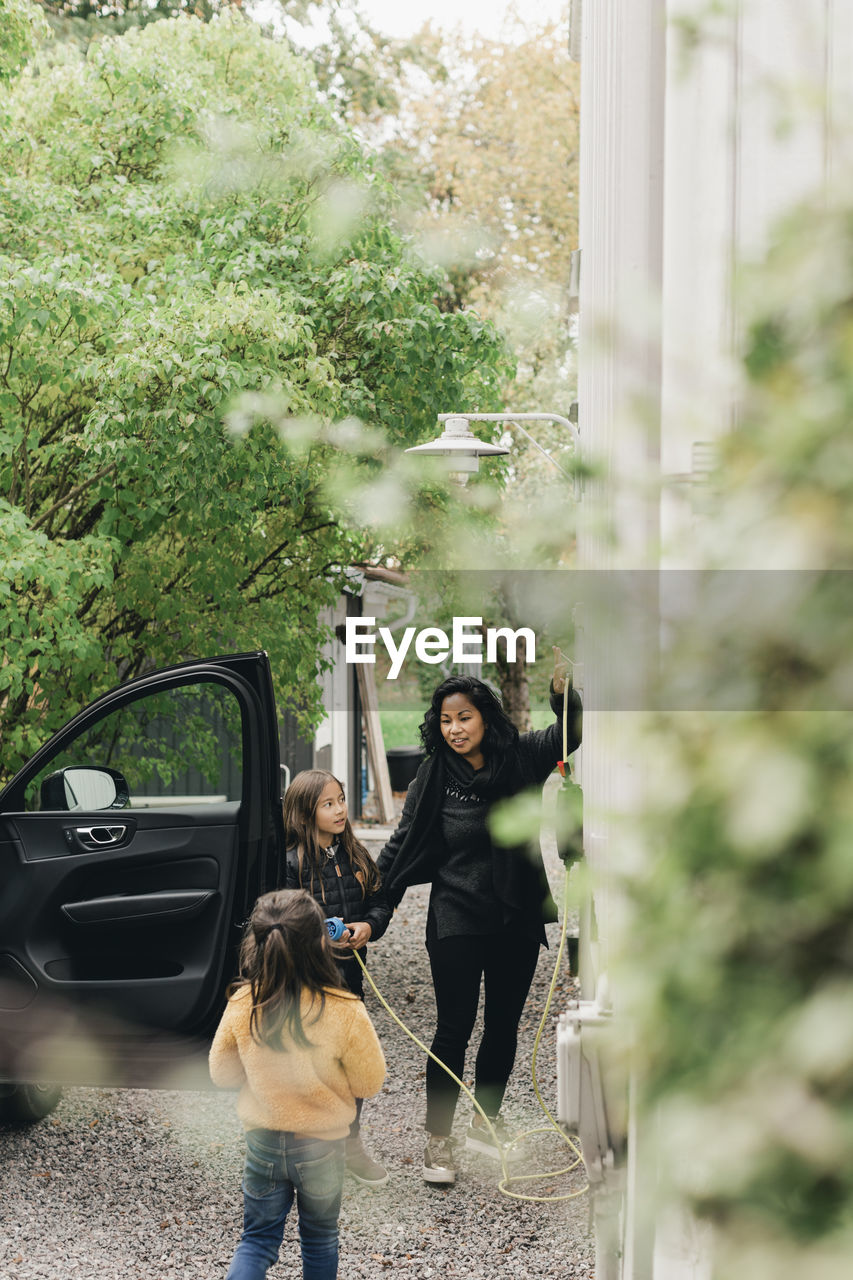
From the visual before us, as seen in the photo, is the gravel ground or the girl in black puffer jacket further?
the girl in black puffer jacket

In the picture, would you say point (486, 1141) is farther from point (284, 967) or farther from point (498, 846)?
point (284, 967)

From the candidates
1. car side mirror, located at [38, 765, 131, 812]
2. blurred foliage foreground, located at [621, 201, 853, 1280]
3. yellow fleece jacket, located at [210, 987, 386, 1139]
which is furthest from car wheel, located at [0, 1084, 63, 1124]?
blurred foliage foreground, located at [621, 201, 853, 1280]

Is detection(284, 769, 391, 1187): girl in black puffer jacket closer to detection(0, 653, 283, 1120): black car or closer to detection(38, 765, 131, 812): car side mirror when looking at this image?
detection(0, 653, 283, 1120): black car

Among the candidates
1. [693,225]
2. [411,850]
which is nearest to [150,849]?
[411,850]

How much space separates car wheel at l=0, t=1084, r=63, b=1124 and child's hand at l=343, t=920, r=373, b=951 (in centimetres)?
180

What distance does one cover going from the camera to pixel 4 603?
5293 millimetres

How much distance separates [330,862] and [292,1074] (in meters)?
1.49

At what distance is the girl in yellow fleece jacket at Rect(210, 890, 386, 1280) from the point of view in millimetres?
2914

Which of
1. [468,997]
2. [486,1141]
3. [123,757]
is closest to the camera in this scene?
[468,997]

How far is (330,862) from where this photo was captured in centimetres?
440

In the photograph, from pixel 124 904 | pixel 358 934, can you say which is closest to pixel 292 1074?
pixel 358 934

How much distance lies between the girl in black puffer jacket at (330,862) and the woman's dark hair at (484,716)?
1.50 feet

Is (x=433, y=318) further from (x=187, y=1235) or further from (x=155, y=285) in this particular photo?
(x=187, y=1235)

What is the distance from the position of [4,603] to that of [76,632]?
0.33m
